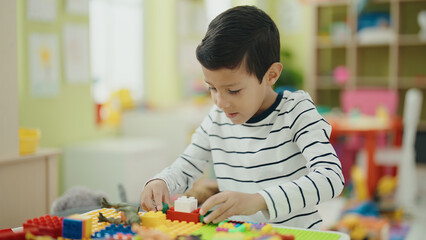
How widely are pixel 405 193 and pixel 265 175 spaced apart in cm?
285

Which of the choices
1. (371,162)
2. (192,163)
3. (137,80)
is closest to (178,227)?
(192,163)

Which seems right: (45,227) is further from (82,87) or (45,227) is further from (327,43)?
(327,43)

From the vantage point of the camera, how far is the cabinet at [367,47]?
16.6 ft

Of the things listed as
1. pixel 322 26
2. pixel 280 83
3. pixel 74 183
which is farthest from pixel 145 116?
pixel 322 26

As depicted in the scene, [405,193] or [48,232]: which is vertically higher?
[48,232]

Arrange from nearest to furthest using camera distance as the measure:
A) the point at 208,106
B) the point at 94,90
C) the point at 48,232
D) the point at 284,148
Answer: the point at 48,232 < the point at 284,148 < the point at 94,90 < the point at 208,106

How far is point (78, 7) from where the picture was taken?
3389 millimetres

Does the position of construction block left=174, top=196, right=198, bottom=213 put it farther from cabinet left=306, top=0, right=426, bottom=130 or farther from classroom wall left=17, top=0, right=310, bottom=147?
cabinet left=306, top=0, right=426, bottom=130

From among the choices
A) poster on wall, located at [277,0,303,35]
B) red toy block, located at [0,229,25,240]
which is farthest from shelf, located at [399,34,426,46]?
red toy block, located at [0,229,25,240]

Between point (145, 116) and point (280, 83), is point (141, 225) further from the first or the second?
point (280, 83)

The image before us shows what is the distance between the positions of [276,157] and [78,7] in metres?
2.52

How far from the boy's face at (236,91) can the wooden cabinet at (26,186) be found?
3.42 ft

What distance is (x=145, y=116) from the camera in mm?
3945

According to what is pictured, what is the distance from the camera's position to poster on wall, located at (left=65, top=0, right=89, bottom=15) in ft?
10.8
